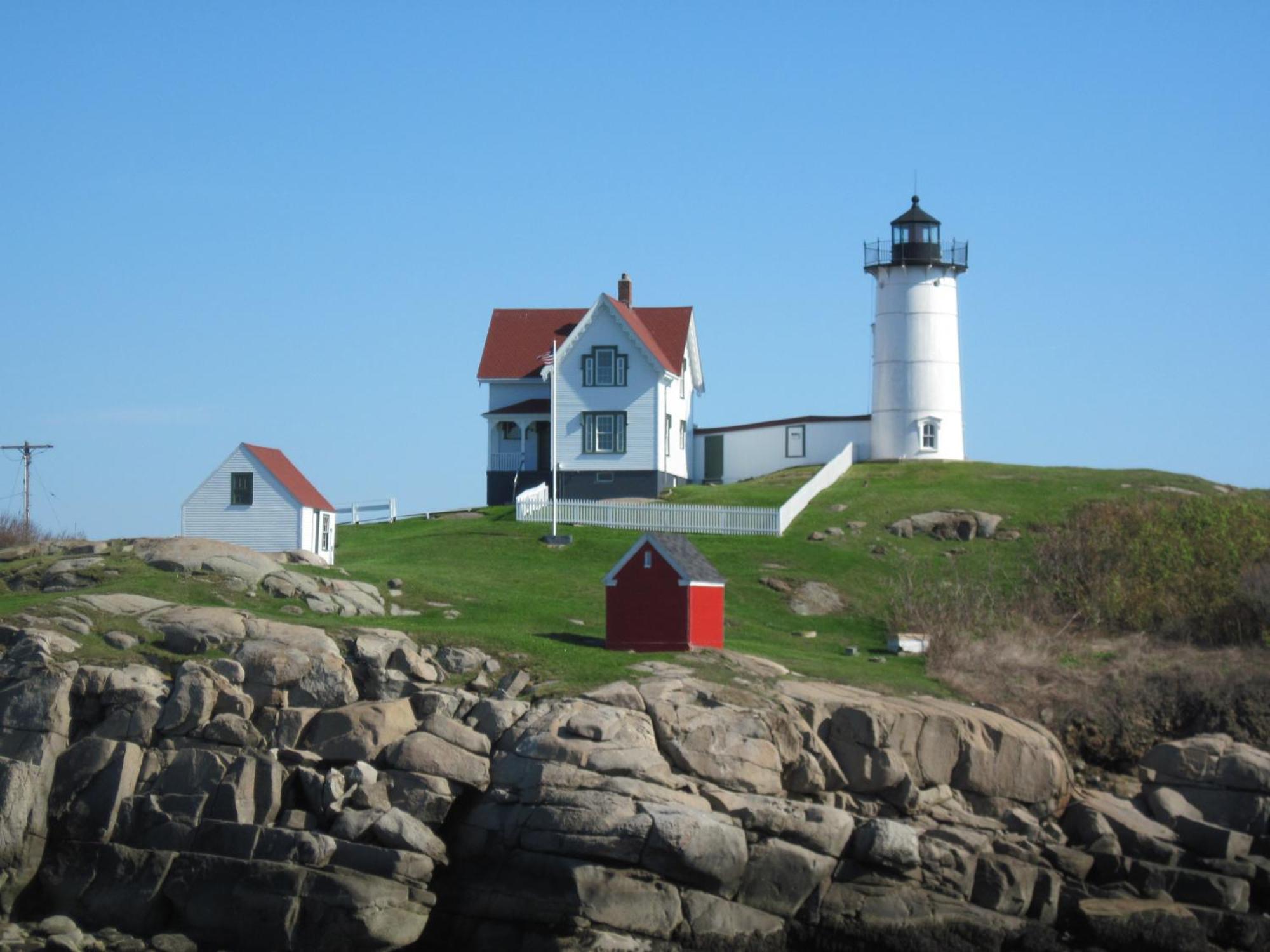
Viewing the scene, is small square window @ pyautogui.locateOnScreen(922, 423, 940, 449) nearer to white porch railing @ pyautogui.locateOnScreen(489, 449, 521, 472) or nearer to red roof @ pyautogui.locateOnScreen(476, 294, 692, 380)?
red roof @ pyautogui.locateOnScreen(476, 294, 692, 380)

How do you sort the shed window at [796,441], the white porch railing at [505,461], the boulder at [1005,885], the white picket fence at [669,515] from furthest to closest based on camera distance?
the shed window at [796,441] → the white porch railing at [505,461] → the white picket fence at [669,515] → the boulder at [1005,885]

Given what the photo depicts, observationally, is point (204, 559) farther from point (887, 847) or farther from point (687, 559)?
point (887, 847)

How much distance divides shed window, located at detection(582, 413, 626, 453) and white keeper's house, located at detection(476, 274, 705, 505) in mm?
22

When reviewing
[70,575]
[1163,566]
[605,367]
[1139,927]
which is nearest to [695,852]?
[1139,927]

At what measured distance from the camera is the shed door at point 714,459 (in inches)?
2547

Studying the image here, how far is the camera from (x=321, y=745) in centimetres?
2705

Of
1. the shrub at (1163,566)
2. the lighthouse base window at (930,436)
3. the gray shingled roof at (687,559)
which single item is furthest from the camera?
the lighthouse base window at (930,436)

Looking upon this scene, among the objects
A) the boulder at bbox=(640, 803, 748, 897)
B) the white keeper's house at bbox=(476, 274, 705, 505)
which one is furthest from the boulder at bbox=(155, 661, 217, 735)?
the white keeper's house at bbox=(476, 274, 705, 505)

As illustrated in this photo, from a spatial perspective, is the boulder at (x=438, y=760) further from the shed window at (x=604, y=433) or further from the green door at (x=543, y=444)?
the green door at (x=543, y=444)

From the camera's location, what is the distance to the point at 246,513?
42594mm

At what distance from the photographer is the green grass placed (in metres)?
32.3

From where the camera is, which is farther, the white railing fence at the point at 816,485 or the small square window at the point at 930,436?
the small square window at the point at 930,436

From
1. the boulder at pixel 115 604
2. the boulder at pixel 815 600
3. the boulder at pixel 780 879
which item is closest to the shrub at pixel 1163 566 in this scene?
the boulder at pixel 815 600

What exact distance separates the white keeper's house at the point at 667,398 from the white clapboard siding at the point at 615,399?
43 millimetres
